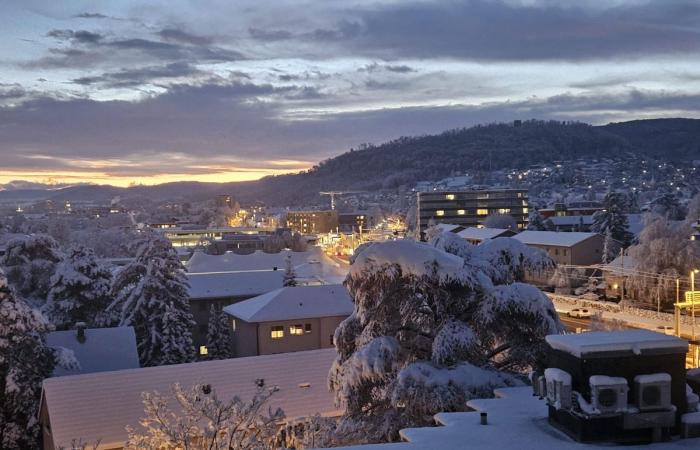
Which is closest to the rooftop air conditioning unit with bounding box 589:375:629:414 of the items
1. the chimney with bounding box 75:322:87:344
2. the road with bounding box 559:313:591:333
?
the chimney with bounding box 75:322:87:344

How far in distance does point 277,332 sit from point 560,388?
2837 cm

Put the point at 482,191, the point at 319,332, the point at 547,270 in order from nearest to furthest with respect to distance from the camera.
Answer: the point at 547,270
the point at 319,332
the point at 482,191

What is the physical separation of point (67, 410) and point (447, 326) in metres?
13.2

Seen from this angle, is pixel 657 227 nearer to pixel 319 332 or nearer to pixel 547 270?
pixel 319 332

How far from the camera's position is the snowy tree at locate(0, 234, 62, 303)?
3750 centimetres

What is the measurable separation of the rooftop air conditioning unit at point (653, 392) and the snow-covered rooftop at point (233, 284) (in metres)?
37.0

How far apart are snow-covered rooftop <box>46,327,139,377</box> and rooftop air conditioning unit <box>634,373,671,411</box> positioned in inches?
933

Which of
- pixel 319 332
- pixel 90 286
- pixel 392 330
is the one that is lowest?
pixel 319 332

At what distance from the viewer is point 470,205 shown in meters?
128

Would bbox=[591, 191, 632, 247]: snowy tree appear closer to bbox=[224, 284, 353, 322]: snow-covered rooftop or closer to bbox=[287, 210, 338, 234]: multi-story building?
bbox=[224, 284, 353, 322]: snow-covered rooftop

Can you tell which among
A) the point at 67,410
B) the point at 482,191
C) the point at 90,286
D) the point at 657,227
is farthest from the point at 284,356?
the point at 482,191

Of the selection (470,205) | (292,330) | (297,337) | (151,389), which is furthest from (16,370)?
(470,205)

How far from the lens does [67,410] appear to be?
64.4 feet

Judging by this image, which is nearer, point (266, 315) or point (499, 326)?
point (499, 326)
